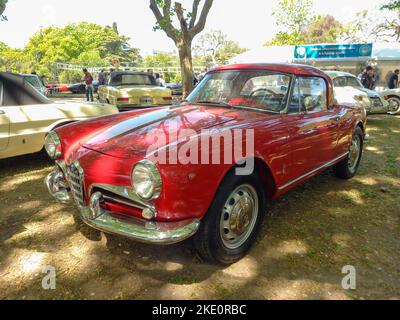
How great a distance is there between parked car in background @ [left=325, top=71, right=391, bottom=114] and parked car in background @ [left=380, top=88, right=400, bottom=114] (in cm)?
202

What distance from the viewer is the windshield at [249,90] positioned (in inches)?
131

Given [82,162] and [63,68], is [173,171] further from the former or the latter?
[63,68]

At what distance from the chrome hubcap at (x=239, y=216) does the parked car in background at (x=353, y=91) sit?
323 inches

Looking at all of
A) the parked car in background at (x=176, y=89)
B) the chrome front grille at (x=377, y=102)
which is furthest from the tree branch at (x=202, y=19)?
the parked car in background at (x=176, y=89)

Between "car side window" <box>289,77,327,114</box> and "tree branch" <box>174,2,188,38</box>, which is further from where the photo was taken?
"tree branch" <box>174,2,188,38</box>

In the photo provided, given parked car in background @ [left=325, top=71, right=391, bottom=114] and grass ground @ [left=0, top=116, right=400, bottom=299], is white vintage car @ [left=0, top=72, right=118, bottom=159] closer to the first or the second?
grass ground @ [left=0, top=116, right=400, bottom=299]

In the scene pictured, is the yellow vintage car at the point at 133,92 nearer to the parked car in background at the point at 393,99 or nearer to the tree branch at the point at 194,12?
the tree branch at the point at 194,12

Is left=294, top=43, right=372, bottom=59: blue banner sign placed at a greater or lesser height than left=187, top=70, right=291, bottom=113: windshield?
greater

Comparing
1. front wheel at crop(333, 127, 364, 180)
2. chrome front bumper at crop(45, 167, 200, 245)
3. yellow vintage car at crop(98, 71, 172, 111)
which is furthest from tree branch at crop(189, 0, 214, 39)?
chrome front bumper at crop(45, 167, 200, 245)

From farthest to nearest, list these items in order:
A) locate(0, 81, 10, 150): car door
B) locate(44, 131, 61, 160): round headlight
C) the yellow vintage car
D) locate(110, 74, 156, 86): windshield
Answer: locate(110, 74, 156, 86): windshield → the yellow vintage car → locate(0, 81, 10, 150): car door → locate(44, 131, 61, 160): round headlight

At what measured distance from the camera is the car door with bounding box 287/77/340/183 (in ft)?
10.3

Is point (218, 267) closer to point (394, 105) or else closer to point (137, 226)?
point (137, 226)
